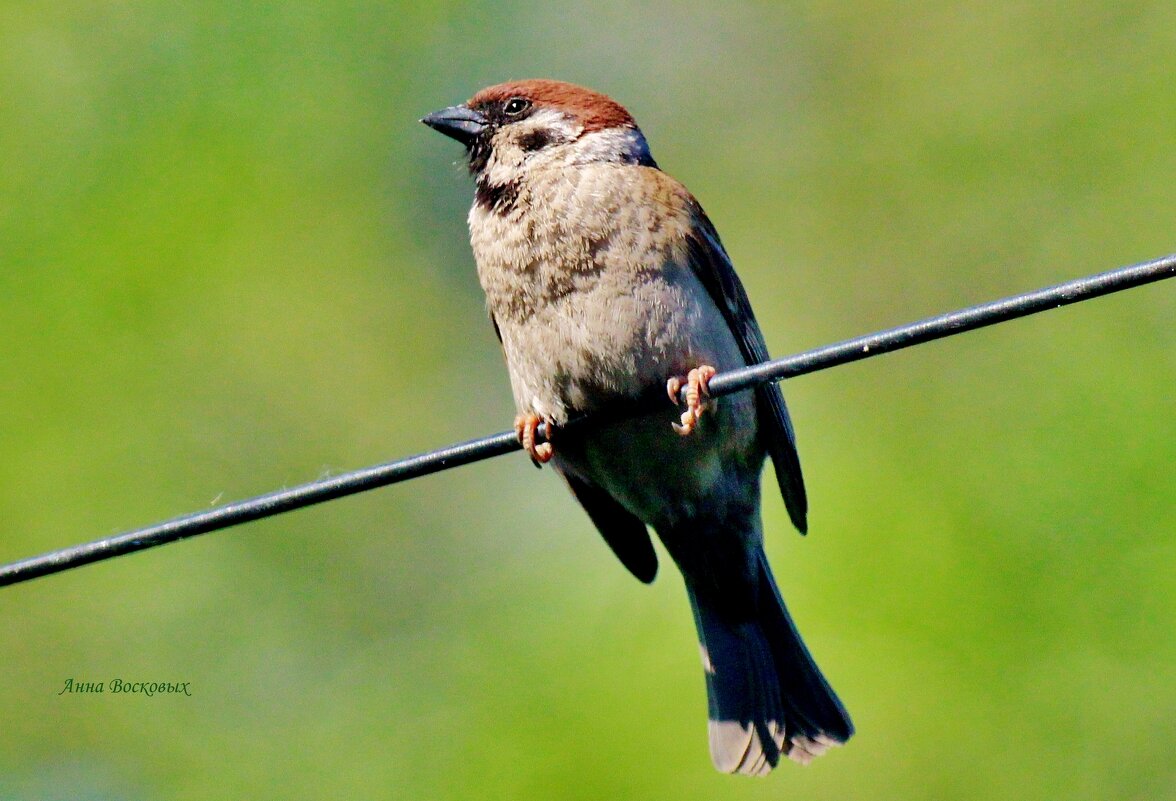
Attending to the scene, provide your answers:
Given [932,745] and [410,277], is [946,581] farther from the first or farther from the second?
[410,277]

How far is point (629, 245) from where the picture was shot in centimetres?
484

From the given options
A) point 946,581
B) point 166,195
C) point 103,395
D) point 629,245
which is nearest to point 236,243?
point 166,195

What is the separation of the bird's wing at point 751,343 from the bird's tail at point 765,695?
0.95ft

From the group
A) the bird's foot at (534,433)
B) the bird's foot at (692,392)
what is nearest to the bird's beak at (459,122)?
the bird's foot at (534,433)

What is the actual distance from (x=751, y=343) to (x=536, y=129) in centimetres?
114

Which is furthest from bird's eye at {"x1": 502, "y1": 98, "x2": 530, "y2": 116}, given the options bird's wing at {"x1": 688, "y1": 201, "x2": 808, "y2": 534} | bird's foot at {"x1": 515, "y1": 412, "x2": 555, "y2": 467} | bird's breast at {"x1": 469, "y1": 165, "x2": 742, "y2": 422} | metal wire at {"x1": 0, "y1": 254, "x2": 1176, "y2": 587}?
metal wire at {"x1": 0, "y1": 254, "x2": 1176, "y2": 587}

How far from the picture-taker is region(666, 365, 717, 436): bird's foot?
469cm

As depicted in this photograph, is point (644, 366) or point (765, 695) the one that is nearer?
point (644, 366)

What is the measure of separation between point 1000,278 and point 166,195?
6207 mm

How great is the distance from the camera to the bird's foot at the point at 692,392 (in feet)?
15.4

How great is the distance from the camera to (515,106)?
221 inches

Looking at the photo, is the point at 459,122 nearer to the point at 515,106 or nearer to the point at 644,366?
the point at 515,106

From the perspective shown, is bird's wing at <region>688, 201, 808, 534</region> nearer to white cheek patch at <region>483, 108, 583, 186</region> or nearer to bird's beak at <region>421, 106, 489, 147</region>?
white cheek patch at <region>483, 108, 583, 186</region>

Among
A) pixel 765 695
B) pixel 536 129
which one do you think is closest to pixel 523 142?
pixel 536 129
